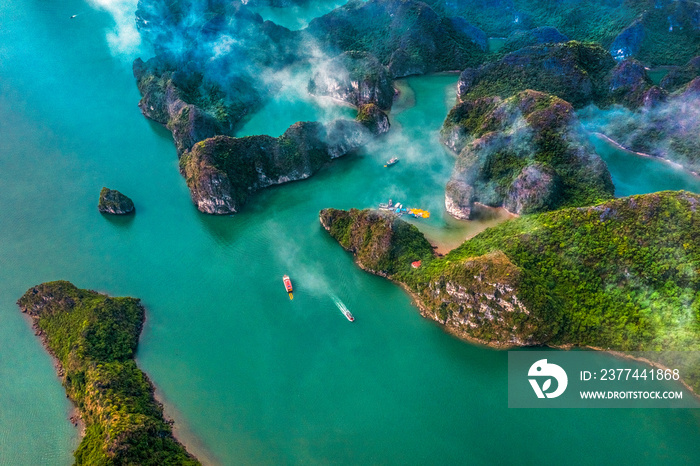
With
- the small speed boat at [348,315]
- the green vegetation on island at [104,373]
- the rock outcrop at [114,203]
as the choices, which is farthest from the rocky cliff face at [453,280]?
the rock outcrop at [114,203]

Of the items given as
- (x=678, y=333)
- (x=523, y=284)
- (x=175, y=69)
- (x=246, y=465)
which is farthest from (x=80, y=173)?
(x=678, y=333)

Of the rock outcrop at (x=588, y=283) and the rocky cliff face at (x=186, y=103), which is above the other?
the rocky cliff face at (x=186, y=103)

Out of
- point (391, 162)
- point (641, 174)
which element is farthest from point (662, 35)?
point (391, 162)

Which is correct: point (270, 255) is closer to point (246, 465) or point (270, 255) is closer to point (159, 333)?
point (159, 333)

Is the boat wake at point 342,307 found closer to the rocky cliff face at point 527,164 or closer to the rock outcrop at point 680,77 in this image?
the rocky cliff face at point 527,164

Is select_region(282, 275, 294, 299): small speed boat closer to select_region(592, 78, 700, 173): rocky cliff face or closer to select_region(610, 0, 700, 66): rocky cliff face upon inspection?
select_region(592, 78, 700, 173): rocky cliff face

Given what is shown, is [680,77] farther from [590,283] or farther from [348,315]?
[348,315]
